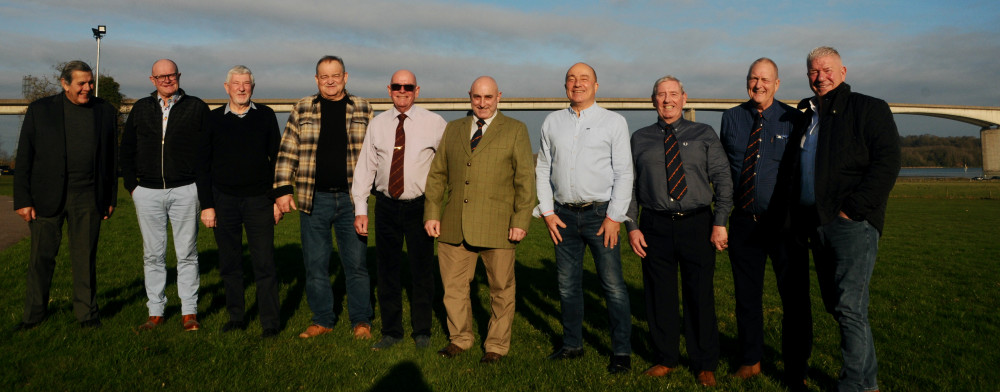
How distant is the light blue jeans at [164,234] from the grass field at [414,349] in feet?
1.00

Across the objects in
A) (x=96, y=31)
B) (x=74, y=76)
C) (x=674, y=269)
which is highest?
(x=96, y=31)

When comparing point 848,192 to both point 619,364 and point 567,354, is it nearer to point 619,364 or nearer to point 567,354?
point 619,364

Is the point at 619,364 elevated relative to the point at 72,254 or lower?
lower

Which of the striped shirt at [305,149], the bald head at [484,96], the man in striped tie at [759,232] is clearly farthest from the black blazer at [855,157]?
the striped shirt at [305,149]

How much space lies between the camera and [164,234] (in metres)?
5.34

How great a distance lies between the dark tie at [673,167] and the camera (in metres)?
4.11

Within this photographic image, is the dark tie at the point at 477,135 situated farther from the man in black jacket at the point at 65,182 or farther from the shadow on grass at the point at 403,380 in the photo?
the man in black jacket at the point at 65,182

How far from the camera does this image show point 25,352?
14.6ft

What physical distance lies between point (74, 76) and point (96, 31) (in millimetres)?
47438

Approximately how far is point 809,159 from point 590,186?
4.92 feet

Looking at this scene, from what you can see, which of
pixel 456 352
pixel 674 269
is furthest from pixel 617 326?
pixel 456 352

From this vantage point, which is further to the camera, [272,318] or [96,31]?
[96,31]

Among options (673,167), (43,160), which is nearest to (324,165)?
(43,160)

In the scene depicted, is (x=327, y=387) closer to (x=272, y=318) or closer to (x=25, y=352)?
(x=272, y=318)
